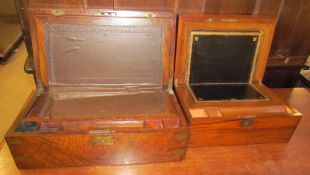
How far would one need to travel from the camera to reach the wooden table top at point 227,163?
81cm

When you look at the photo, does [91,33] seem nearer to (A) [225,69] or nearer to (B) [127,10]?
(B) [127,10]

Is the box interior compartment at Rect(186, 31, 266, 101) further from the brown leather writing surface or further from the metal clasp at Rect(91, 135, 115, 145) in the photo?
the metal clasp at Rect(91, 135, 115, 145)

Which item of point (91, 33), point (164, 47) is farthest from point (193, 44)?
point (91, 33)

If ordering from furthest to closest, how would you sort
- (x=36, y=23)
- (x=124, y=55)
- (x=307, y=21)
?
(x=307, y=21)
(x=124, y=55)
(x=36, y=23)

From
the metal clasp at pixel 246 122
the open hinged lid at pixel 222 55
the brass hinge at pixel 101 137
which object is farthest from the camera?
the open hinged lid at pixel 222 55

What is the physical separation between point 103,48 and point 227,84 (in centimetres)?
60

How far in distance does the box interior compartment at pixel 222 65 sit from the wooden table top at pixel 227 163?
0.22 m

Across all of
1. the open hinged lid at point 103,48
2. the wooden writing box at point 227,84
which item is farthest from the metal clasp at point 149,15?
the wooden writing box at point 227,84

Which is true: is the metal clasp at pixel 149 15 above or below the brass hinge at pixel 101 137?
above

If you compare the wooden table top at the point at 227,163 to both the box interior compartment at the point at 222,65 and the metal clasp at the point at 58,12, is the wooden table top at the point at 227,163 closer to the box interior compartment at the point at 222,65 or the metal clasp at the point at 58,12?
the box interior compartment at the point at 222,65

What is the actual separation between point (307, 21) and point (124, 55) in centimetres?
94

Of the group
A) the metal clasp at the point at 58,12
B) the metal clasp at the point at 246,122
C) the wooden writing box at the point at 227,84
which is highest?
the metal clasp at the point at 58,12

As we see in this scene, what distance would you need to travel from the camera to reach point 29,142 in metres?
0.73

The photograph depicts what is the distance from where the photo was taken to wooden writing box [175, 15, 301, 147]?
0.89 meters
